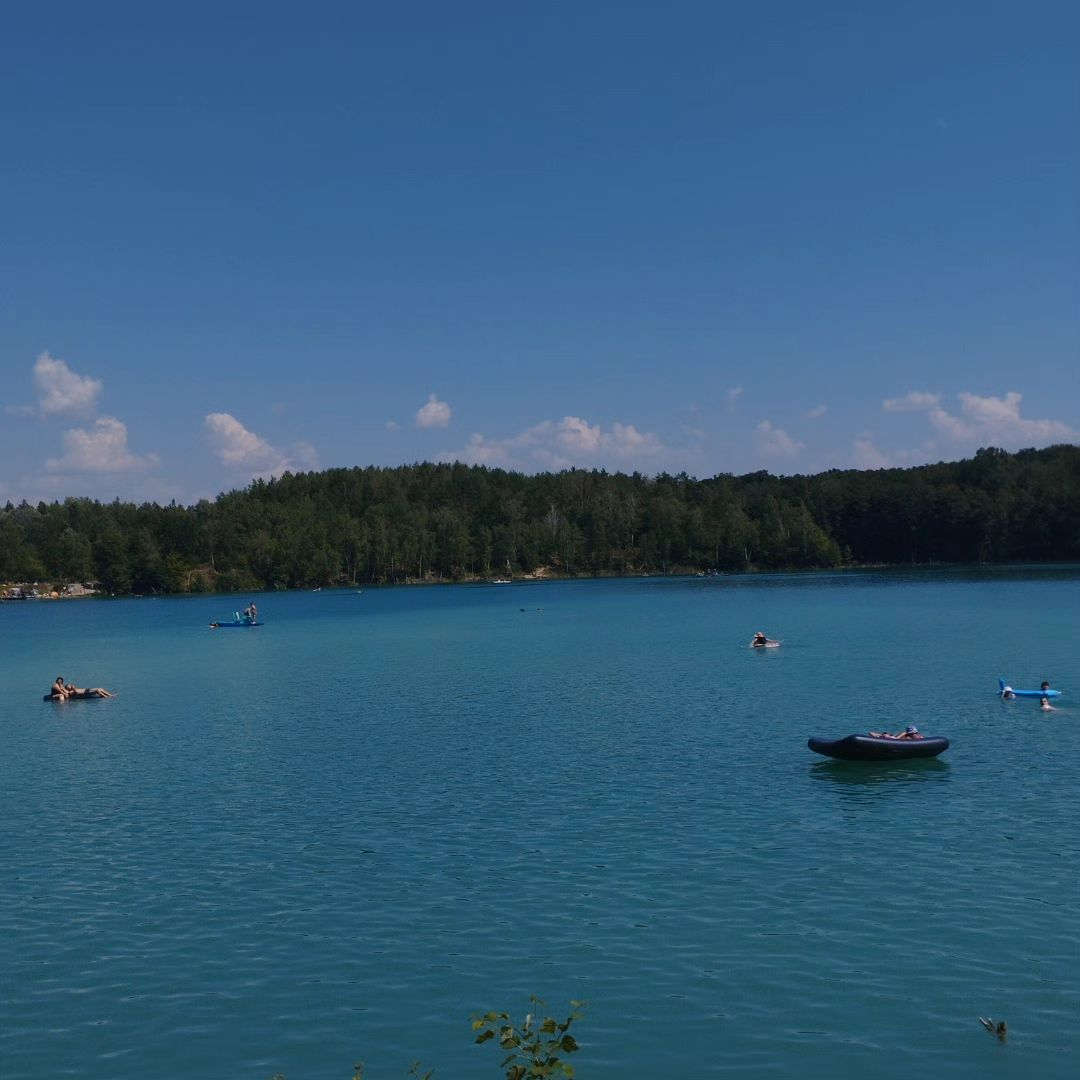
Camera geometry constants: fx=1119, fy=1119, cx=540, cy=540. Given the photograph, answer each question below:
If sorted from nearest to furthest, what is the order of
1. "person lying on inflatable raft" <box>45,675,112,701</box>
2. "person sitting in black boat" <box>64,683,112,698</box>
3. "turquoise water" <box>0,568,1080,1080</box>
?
1. "turquoise water" <box>0,568,1080,1080</box>
2. "person lying on inflatable raft" <box>45,675,112,701</box>
3. "person sitting in black boat" <box>64,683,112,698</box>

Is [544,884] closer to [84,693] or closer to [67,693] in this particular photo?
[67,693]

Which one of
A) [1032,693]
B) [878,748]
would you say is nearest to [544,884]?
[878,748]

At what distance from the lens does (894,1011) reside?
17.8 metres

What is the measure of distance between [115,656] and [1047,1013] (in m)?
86.8

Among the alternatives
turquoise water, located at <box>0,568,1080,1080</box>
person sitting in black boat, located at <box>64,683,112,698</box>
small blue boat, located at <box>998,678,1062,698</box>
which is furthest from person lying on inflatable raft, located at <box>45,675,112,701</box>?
small blue boat, located at <box>998,678,1062,698</box>

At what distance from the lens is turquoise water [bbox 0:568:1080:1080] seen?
17.5 metres

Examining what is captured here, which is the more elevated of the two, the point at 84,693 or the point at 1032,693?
the point at 84,693

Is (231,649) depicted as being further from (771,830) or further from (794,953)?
(794,953)

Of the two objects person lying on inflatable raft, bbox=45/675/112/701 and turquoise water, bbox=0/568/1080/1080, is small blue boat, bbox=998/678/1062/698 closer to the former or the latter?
turquoise water, bbox=0/568/1080/1080

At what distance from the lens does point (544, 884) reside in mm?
24406

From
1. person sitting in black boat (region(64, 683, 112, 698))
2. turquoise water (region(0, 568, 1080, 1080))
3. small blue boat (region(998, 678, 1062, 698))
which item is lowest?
turquoise water (region(0, 568, 1080, 1080))

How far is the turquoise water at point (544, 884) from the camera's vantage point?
17469 mm

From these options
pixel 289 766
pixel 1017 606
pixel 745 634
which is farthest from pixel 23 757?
pixel 1017 606

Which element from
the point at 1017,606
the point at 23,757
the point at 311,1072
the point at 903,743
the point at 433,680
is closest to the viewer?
the point at 311,1072
